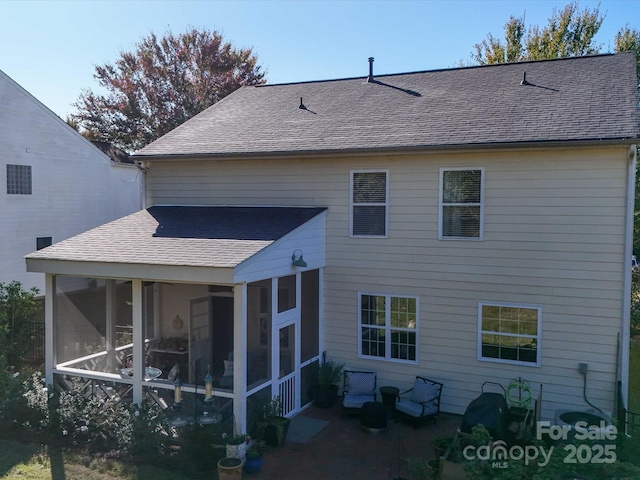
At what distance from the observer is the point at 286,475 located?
8500mm

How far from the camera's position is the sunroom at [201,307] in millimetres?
9203

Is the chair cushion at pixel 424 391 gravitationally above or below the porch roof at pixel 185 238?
below

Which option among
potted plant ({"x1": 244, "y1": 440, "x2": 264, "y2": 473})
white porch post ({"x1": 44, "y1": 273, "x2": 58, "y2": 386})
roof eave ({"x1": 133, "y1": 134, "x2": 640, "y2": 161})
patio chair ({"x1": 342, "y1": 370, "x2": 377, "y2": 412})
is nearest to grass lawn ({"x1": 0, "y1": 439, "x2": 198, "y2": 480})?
potted plant ({"x1": 244, "y1": 440, "x2": 264, "y2": 473})

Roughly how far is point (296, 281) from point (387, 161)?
3036 mm

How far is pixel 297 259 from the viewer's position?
10.7 m

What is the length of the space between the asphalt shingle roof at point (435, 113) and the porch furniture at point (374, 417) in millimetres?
4916

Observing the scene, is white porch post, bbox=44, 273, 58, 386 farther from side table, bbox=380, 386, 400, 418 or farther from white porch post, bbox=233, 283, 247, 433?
side table, bbox=380, 386, 400, 418

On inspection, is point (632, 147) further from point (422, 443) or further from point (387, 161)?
point (422, 443)

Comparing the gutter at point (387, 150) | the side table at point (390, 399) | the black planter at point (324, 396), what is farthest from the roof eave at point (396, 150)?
the black planter at point (324, 396)

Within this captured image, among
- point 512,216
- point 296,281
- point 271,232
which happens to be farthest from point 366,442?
point 512,216

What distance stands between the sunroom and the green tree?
1.17 metres

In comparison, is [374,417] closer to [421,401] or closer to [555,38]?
[421,401]

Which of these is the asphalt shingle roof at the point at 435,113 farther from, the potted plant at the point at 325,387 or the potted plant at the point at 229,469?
the potted plant at the point at 229,469

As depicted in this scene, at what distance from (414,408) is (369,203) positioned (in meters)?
4.12
